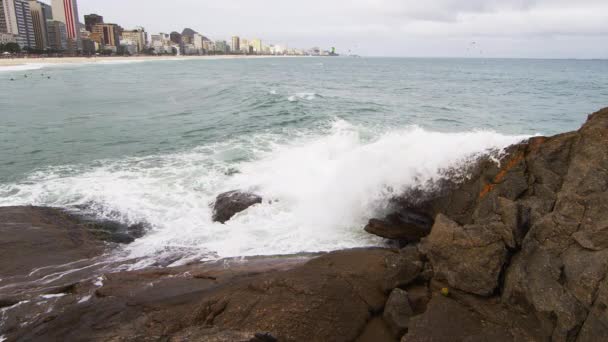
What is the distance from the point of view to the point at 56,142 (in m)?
17.5

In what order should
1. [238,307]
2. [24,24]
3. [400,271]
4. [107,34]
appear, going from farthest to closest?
1. [107,34]
2. [24,24]
3. [400,271]
4. [238,307]

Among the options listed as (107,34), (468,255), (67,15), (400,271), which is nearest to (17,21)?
(67,15)

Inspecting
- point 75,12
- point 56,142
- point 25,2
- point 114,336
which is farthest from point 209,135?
point 75,12

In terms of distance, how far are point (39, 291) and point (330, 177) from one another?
22.8 feet

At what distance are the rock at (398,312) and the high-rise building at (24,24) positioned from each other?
7058 inches

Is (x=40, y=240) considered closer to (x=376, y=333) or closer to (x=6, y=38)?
(x=376, y=333)

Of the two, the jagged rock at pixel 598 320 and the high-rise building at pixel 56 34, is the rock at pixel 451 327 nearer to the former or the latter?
the jagged rock at pixel 598 320

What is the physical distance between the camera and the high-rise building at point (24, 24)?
14738cm

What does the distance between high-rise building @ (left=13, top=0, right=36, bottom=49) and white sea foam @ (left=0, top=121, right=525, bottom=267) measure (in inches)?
6664

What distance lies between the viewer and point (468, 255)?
16.9ft

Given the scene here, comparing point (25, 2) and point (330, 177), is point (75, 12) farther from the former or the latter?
point (330, 177)

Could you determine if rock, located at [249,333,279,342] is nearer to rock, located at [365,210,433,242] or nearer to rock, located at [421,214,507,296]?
rock, located at [421,214,507,296]

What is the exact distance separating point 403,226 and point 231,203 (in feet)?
14.3

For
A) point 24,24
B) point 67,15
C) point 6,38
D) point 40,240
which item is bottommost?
point 40,240
